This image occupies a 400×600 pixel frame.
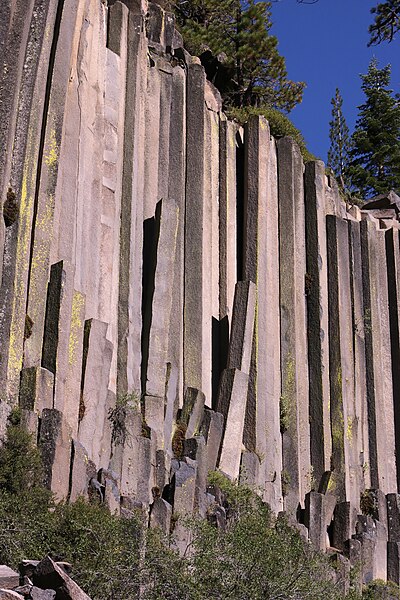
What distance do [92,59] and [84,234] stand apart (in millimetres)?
2357

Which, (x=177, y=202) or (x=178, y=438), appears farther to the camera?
(x=177, y=202)

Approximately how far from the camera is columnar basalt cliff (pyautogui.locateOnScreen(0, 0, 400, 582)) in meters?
12.2

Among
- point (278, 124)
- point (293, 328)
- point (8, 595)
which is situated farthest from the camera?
point (278, 124)

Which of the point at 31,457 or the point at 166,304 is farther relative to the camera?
the point at 166,304

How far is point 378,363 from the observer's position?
18.9 meters

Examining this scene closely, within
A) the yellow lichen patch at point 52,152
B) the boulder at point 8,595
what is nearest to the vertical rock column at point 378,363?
the yellow lichen patch at point 52,152

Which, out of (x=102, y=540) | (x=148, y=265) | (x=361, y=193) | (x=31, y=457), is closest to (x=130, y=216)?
(x=148, y=265)

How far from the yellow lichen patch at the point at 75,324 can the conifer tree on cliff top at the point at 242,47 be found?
31.5 feet

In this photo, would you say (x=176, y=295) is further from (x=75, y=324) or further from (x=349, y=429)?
(x=349, y=429)

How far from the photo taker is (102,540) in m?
9.84

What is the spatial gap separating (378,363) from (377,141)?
13101mm

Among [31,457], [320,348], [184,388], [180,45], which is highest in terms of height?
[180,45]

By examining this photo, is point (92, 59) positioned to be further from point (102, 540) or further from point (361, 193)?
point (361, 193)

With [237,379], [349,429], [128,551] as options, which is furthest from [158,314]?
[128,551]
